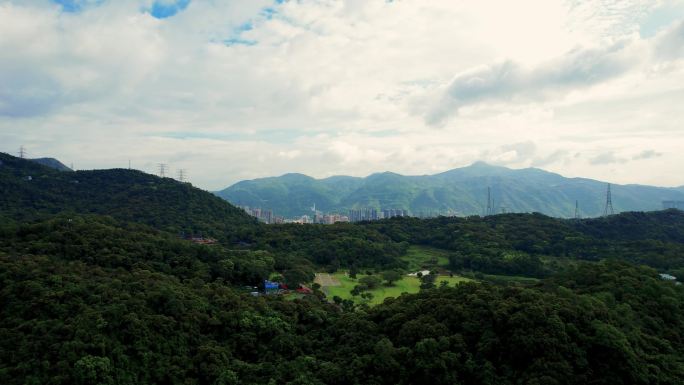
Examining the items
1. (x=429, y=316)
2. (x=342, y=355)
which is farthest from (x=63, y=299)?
(x=429, y=316)

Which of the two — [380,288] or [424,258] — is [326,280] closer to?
[380,288]

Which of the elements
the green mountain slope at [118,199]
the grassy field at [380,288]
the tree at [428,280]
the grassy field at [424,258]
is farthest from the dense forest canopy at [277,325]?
the green mountain slope at [118,199]

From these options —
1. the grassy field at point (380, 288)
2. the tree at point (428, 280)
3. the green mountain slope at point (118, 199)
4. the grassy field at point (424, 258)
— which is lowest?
the grassy field at point (380, 288)

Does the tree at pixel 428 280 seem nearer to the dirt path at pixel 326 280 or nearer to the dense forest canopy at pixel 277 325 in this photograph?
the dirt path at pixel 326 280

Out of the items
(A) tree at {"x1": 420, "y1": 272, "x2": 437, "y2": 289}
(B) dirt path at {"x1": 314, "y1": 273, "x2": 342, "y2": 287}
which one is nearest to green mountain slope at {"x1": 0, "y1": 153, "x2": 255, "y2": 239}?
(B) dirt path at {"x1": 314, "y1": 273, "x2": 342, "y2": 287}

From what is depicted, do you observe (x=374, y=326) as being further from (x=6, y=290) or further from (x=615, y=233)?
(x=615, y=233)
